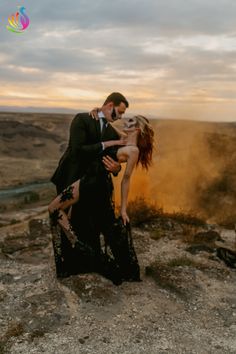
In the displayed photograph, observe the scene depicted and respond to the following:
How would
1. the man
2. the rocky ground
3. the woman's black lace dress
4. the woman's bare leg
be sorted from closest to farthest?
the rocky ground
the man
the woman's bare leg
the woman's black lace dress

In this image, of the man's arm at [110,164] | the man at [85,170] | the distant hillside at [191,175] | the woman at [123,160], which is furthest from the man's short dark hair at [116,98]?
the distant hillside at [191,175]

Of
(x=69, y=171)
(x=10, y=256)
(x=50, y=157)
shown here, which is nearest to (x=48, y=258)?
(x=10, y=256)

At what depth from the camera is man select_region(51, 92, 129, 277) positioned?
646 centimetres

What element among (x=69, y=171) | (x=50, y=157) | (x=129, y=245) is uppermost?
(x=69, y=171)

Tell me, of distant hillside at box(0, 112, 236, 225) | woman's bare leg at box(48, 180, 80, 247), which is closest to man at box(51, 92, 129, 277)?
woman's bare leg at box(48, 180, 80, 247)

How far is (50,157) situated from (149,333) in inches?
2240

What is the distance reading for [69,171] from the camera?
6.77 metres

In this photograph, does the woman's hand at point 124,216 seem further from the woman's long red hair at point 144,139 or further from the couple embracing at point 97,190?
the woman's long red hair at point 144,139

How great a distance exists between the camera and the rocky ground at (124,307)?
5.52 metres

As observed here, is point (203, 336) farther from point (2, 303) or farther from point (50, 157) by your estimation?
point (50, 157)

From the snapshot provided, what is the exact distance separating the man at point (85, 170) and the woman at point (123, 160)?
12 centimetres

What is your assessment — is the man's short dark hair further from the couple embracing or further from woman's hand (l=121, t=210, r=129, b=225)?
woman's hand (l=121, t=210, r=129, b=225)

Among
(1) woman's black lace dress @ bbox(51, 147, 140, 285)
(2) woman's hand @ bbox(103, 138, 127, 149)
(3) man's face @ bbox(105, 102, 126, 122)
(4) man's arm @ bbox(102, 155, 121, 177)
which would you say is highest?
(3) man's face @ bbox(105, 102, 126, 122)

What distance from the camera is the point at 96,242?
7266 millimetres
